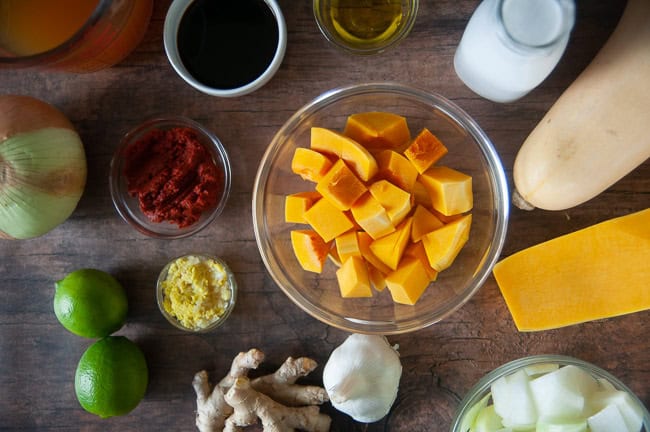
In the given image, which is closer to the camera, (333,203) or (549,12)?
(549,12)

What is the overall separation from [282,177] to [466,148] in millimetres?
418

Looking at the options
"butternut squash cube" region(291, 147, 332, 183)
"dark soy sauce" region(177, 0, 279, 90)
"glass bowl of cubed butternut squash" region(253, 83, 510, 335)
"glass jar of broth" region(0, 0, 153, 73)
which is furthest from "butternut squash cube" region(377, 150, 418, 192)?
"glass jar of broth" region(0, 0, 153, 73)

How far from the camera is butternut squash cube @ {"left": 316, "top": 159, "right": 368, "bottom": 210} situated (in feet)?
4.13

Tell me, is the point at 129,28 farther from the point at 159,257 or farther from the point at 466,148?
the point at 466,148

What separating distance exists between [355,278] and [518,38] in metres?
0.55

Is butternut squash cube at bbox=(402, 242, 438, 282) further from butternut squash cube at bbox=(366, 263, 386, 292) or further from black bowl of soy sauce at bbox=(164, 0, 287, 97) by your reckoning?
black bowl of soy sauce at bbox=(164, 0, 287, 97)

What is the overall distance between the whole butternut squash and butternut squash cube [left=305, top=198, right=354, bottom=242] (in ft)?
1.29

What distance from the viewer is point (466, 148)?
1.42m

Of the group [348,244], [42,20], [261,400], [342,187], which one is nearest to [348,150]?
[342,187]

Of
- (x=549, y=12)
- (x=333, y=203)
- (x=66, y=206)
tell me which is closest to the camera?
(x=549, y=12)

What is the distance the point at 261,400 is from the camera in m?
1.41

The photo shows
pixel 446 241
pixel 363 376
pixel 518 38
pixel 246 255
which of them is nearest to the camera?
pixel 518 38

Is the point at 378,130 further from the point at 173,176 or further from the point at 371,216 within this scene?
the point at 173,176

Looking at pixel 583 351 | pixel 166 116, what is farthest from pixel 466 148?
pixel 166 116
